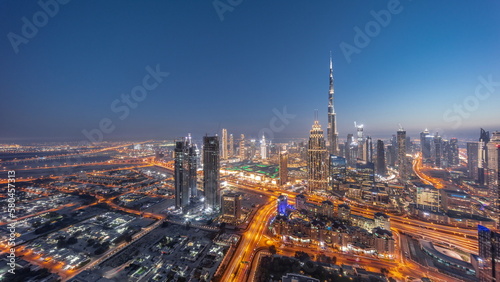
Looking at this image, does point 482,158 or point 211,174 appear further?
point 482,158

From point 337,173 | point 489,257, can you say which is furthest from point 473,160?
point 489,257

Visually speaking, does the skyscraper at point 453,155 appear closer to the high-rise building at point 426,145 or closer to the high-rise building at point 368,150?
the high-rise building at point 426,145

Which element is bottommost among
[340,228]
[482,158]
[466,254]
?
[466,254]

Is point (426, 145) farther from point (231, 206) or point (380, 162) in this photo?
point (231, 206)

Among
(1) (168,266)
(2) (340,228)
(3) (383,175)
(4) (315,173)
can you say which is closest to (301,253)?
(2) (340,228)

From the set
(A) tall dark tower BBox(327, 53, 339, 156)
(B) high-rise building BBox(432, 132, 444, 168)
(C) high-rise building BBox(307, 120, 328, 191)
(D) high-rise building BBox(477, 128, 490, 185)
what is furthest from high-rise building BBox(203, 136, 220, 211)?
(B) high-rise building BBox(432, 132, 444, 168)

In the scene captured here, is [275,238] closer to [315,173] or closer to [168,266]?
[168,266]
